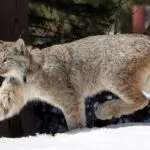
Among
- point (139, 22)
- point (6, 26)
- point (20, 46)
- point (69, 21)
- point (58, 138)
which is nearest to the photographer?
point (58, 138)

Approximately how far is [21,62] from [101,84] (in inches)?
35.9

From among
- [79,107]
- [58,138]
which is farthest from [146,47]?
[58,138]

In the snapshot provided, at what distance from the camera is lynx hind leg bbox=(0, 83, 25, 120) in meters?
6.60

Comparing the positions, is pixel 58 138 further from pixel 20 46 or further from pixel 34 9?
pixel 34 9

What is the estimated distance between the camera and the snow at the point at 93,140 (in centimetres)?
542

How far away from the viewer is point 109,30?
8859 mm

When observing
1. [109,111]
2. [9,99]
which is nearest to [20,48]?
[9,99]

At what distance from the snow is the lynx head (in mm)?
682

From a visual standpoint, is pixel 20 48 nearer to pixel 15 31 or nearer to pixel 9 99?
pixel 9 99

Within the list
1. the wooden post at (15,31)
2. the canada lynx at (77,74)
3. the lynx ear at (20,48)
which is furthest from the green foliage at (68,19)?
the lynx ear at (20,48)

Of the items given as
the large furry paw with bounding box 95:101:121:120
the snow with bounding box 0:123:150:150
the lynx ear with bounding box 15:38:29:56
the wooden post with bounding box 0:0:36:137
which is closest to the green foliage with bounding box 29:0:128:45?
the wooden post with bounding box 0:0:36:137

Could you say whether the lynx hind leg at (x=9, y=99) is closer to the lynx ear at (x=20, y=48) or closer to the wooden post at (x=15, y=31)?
the lynx ear at (x=20, y=48)

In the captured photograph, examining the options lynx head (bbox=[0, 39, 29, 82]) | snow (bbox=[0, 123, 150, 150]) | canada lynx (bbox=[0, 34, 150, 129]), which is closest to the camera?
snow (bbox=[0, 123, 150, 150])

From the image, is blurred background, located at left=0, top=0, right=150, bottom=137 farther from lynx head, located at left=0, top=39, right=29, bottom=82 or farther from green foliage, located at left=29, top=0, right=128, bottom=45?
lynx head, located at left=0, top=39, right=29, bottom=82
